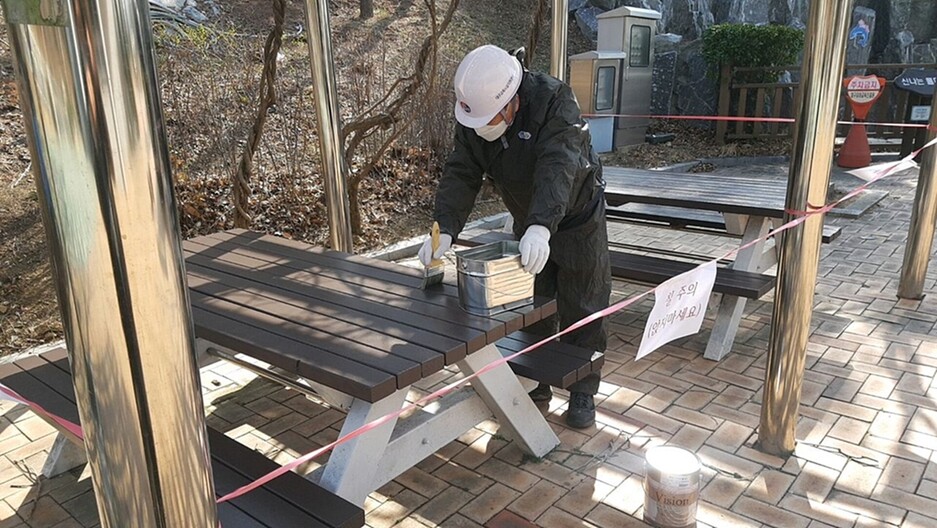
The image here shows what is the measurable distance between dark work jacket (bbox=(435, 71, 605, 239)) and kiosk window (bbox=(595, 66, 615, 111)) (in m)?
7.68

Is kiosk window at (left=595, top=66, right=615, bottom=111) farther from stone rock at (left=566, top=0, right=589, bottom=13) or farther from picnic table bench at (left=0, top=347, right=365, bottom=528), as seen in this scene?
picnic table bench at (left=0, top=347, right=365, bottom=528)

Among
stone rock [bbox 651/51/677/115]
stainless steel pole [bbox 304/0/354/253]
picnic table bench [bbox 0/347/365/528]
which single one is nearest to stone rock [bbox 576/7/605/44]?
stone rock [bbox 651/51/677/115]

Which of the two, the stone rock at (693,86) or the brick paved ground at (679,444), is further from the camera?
the stone rock at (693,86)

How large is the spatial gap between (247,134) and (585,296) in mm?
3933

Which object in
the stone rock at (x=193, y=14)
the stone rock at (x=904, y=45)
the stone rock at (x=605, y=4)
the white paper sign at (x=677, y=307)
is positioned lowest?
the white paper sign at (x=677, y=307)

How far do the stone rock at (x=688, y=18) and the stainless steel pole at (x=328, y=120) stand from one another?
40.0ft

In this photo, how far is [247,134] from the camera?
235 inches

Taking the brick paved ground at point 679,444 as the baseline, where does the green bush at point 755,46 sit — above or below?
above

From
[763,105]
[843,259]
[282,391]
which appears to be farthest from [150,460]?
[763,105]

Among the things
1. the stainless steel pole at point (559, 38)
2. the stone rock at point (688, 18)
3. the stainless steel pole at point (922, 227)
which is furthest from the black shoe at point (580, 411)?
→ the stone rock at point (688, 18)

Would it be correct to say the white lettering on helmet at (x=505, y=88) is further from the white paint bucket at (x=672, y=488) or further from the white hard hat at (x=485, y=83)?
the white paint bucket at (x=672, y=488)

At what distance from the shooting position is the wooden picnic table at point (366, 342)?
2.11m

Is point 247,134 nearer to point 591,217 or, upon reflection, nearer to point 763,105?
point 591,217

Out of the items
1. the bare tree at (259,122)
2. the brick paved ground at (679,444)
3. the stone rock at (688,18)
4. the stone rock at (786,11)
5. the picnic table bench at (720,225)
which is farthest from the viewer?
the stone rock at (786,11)
